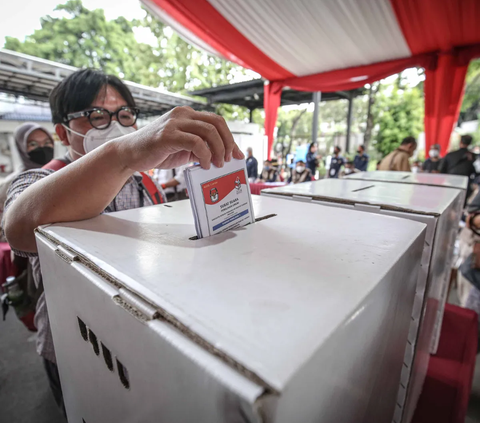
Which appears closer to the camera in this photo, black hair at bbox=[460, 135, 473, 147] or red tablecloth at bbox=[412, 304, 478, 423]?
red tablecloth at bbox=[412, 304, 478, 423]

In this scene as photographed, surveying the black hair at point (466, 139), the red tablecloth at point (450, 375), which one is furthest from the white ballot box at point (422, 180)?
the black hair at point (466, 139)

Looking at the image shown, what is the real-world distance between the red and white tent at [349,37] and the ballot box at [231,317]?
2.95m

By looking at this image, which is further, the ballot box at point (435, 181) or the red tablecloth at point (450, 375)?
the ballot box at point (435, 181)

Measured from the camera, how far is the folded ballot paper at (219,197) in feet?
1.28

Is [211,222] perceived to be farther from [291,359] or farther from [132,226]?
[291,359]

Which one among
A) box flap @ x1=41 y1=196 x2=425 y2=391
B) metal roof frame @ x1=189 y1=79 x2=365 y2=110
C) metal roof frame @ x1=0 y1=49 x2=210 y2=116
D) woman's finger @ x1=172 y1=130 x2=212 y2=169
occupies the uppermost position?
metal roof frame @ x1=189 y1=79 x2=365 y2=110

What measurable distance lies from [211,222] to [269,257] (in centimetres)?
12

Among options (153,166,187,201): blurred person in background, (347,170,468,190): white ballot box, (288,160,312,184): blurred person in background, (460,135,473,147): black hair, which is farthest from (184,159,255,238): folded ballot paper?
(460,135,473,147): black hair

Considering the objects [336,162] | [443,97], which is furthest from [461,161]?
[336,162]

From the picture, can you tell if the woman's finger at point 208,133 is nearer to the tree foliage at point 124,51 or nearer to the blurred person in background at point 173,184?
the blurred person in background at point 173,184

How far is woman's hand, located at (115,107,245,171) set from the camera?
41 cm

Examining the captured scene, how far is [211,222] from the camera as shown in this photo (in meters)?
0.41

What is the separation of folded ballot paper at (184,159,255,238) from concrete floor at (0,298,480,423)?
1.20 m

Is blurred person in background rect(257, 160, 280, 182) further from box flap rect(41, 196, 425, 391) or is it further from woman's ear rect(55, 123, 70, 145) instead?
box flap rect(41, 196, 425, 391)
